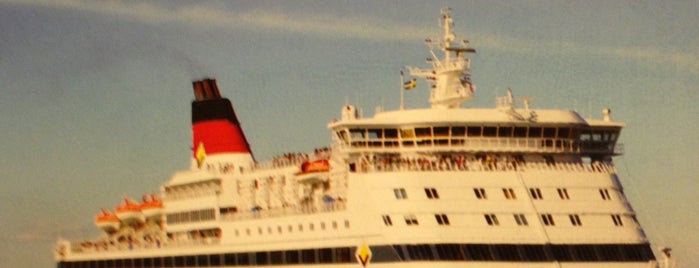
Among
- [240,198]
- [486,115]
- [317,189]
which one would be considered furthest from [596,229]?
[240,198]

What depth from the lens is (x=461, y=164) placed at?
2116 inches

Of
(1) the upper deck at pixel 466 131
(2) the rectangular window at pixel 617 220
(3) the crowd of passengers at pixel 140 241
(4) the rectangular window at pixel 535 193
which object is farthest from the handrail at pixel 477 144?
(3) the crowd of passengers at pixel 140 241

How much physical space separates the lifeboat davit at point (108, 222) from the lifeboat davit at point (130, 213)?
3.70ft

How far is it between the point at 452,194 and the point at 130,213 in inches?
1146

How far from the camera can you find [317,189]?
59188 millimetres

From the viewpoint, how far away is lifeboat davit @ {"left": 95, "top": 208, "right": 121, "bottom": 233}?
79.1 m

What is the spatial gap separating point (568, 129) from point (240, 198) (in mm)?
16954

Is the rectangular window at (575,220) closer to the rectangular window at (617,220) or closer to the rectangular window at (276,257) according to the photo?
the rectangular window at (617,220)

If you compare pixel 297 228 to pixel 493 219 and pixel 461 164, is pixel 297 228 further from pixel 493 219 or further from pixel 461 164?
pixel 493 219

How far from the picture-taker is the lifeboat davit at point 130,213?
7669 centimetres

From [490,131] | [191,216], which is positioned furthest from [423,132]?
[191,216]

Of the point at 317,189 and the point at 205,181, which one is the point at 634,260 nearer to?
the point at 317,189

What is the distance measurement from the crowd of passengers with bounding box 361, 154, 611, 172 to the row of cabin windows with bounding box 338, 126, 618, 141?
0.83 meters

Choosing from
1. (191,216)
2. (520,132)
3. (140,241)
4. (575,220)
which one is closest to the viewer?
(575,220)
